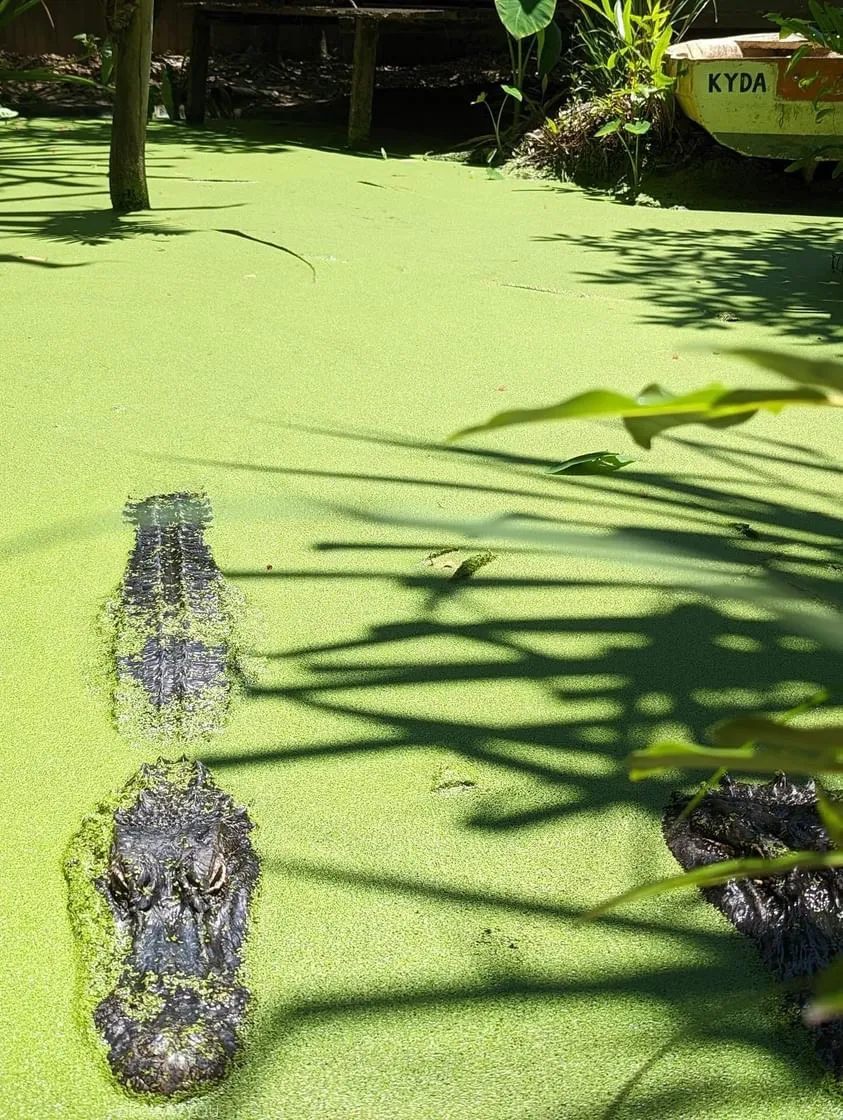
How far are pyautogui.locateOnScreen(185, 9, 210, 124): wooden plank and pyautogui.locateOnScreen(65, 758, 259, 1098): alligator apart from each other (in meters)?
6.55

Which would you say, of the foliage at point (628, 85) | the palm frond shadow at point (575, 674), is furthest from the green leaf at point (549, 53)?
the palm frond shadow at point (575, 674)

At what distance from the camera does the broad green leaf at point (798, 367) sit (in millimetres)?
459

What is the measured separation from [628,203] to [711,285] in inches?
70.2

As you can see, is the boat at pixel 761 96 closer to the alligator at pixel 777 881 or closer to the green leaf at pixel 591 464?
the alligator at pixel 777 881

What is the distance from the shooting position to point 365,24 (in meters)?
6.49

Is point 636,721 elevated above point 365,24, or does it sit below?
below

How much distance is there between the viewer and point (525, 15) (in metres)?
5.71

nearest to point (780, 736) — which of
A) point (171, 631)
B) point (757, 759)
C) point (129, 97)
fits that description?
point (757, 759)

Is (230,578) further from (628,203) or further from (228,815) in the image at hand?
(628,203)

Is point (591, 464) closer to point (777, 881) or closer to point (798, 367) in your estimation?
point (798, 367)

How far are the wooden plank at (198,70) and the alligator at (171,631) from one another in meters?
5.71

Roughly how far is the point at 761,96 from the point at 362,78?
2358 mm

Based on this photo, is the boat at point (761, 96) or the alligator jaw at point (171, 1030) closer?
the alligator jaw at point (171, 1030)

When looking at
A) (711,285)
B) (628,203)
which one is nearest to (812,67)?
(628,203)
